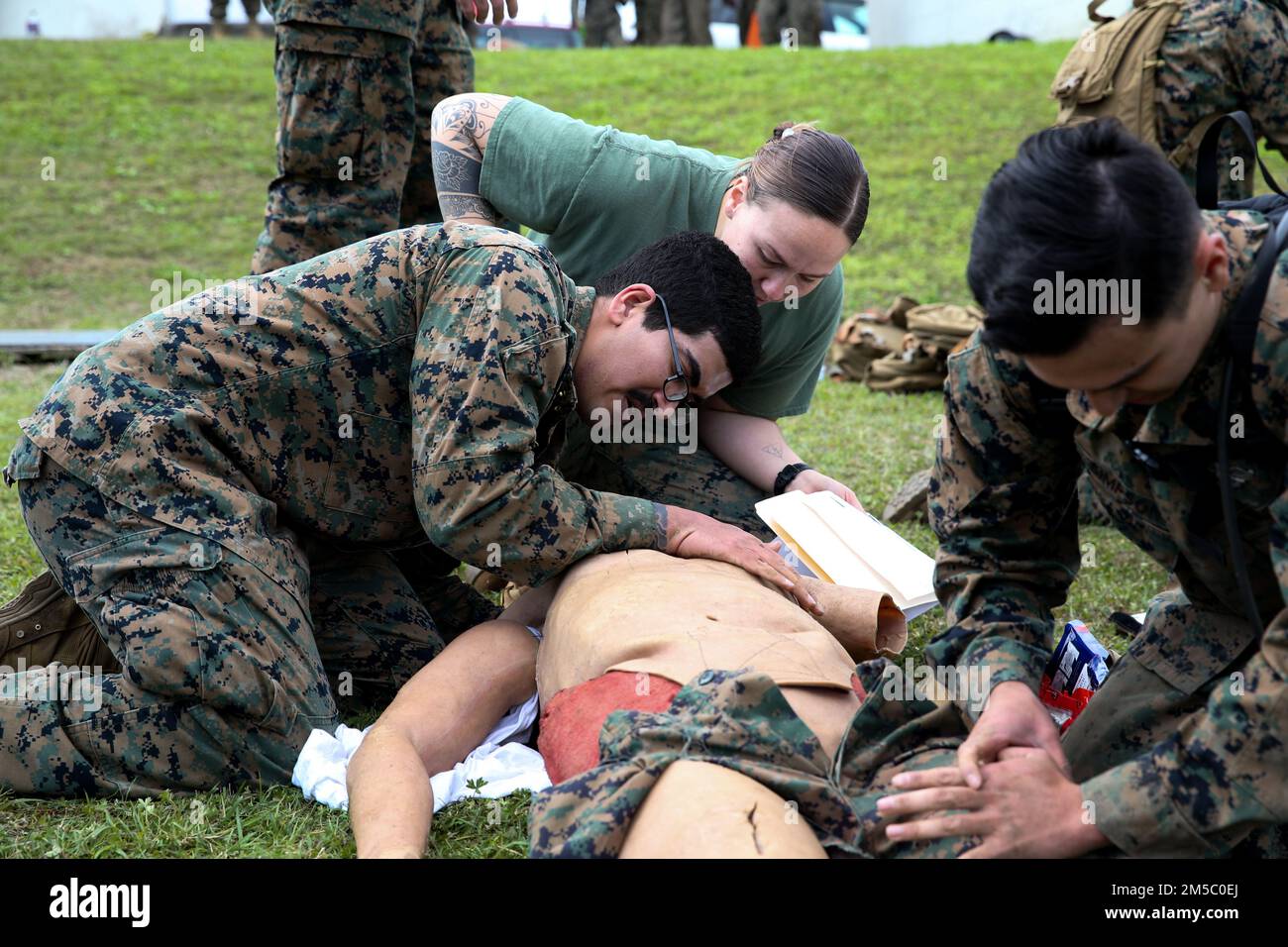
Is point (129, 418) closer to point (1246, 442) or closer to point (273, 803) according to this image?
point (273, 803)

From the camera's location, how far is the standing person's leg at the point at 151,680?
2684 millimetres

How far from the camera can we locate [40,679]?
2.77 metres

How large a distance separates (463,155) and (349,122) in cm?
95

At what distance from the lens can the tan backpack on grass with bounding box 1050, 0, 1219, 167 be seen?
4848 millimetres

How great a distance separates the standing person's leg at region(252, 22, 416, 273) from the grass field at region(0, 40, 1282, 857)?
1546mm

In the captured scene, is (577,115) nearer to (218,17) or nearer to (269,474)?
(218,17)

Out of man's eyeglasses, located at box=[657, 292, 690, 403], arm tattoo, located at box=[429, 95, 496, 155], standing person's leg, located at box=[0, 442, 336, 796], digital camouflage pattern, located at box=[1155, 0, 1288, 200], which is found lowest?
standing person's leg, located at box=[0, 442, 336, 796]

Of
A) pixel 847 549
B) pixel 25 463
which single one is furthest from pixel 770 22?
pixel 25 463

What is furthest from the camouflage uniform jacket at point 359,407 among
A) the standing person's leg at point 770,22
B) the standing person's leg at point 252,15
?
the standing person's leg at point 252,15

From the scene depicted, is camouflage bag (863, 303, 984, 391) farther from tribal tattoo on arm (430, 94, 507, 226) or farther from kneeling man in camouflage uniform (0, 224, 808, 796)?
kneeling man in camouflage uniform (0, 224, 808, 796)

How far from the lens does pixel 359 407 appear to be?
9.92ft

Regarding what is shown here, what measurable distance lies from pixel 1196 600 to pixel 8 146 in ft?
47.6

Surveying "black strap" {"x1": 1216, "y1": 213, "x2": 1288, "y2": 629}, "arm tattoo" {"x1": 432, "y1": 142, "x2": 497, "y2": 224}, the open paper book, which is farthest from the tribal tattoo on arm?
"black strap" {"x1": 1216, "y1": 213, "x2": 1288, "y2": 629}

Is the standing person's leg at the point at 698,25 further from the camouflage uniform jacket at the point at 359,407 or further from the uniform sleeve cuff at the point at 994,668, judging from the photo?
the uniform sleeve cuff at the point at 994,668
